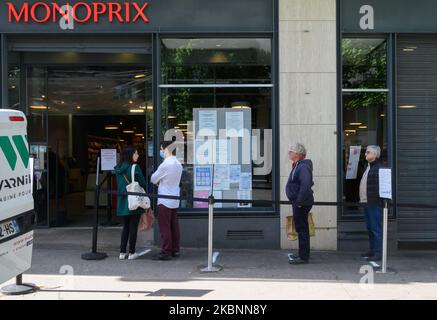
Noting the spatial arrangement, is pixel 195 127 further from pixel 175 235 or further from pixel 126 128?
pixel 126 128

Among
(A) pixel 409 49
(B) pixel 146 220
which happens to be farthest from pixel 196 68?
(A) pixel 409 49

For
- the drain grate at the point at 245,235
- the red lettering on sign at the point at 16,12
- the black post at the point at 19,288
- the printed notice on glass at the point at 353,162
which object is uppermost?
the red lettering on sign at the point at 16,12

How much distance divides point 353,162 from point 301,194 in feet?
6.42

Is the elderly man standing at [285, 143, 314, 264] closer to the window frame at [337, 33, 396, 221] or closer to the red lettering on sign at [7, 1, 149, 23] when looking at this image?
the window frame at [337, 33, 396, 221]

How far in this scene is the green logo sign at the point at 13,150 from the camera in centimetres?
575

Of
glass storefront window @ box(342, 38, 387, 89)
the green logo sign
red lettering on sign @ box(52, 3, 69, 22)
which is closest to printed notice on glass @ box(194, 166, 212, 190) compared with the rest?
glass storefront window @ box(342, 38, 387, 89)

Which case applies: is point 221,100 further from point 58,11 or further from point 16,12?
point 16,12

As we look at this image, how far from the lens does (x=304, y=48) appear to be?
933cm

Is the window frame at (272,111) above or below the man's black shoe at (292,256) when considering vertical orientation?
above

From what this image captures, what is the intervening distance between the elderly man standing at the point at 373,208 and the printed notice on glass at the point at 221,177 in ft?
8.17

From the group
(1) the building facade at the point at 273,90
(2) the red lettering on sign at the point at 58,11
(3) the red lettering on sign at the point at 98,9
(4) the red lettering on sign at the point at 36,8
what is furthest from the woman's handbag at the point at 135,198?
(4) the red lettering on sign at the point at 36,8

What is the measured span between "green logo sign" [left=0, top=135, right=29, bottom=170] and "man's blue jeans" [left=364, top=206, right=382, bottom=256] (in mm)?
5293

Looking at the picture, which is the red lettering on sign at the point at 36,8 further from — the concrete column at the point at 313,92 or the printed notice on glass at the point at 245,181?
the printed notice on glass at the point at 245,181

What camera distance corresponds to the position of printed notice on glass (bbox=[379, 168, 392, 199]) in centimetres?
800
